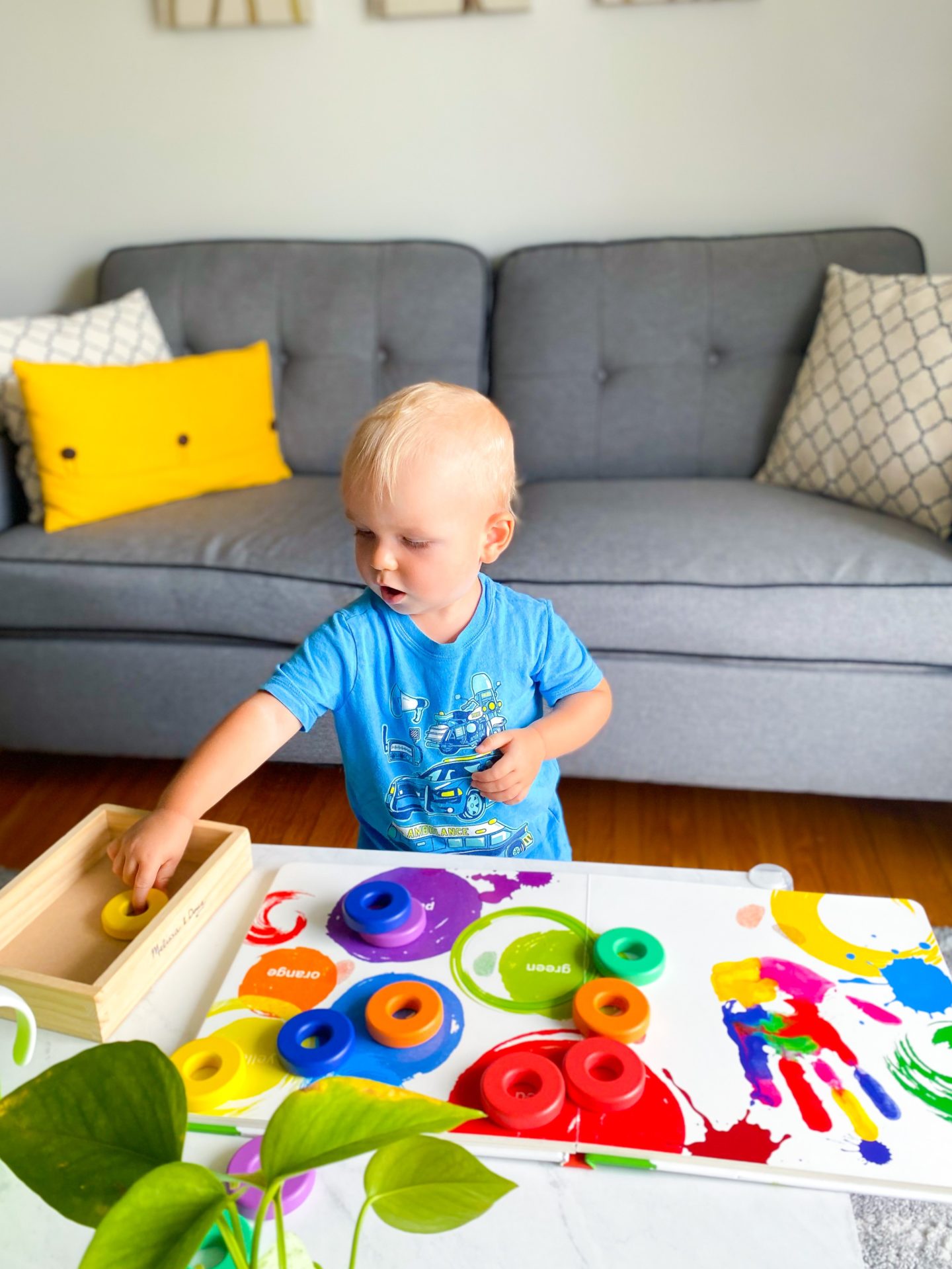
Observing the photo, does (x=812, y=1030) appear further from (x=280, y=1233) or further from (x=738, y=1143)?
(x=280, y=1233)

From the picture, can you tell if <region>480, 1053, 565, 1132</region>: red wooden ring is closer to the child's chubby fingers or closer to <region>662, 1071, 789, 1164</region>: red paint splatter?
<region>662, 1071, 789, 1164</region>: red paint splatter

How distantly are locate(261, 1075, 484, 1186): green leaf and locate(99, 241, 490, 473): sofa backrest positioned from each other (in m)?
1.85

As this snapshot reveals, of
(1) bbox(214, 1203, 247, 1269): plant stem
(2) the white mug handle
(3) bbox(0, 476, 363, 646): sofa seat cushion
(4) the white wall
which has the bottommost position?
(3) bbox(0, 476, 363, 646): sofa seat cushion

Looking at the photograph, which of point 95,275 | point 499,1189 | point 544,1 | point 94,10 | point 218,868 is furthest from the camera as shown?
point 95,275

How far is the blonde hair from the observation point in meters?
0.83

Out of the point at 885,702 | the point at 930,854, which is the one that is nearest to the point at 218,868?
the point at 885,702

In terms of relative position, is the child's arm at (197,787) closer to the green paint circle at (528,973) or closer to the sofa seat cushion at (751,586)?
the green paint circle at (528,973)

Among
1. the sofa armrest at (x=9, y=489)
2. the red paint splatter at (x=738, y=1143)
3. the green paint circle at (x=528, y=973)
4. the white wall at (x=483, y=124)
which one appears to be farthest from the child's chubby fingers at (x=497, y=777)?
the white wall at (x=483, y=124)

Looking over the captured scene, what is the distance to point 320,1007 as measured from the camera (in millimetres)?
696

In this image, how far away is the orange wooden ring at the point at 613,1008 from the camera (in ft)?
2.14

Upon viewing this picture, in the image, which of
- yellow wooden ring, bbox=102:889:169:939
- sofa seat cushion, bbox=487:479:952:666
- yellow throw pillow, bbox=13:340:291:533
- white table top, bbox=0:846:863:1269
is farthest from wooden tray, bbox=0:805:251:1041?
yellow throw pillow, bbox=13:340:291:533

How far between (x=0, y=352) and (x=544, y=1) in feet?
4.35

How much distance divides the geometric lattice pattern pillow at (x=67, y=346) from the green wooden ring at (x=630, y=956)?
150 centimetres

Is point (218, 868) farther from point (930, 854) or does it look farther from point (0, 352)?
point (0, 352)
